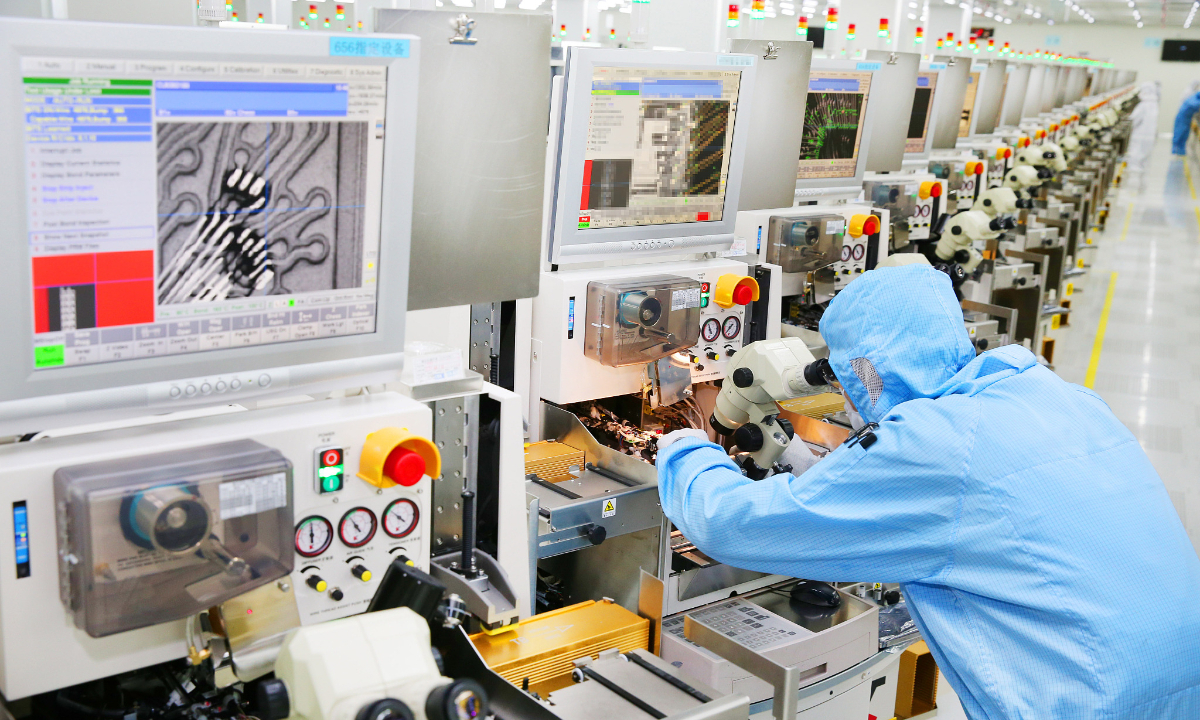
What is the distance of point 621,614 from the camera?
6.70 feet

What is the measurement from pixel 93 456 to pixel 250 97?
0.54 metres

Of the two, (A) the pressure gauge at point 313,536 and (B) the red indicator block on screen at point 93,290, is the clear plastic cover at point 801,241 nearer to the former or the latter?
(A) the pressure gauge at point 313,536

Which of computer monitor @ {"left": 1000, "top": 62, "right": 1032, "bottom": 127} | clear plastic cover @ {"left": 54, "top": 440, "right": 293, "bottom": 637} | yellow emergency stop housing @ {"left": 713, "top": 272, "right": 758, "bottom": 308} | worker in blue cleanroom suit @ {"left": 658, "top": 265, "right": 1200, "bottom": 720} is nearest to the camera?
clear plastic cover @ {"left": 54, "top": 440, "right": 293, "bottom": 637}

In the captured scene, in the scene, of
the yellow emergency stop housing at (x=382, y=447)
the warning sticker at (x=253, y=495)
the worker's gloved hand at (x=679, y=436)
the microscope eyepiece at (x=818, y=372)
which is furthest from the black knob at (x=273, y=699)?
the microscope eyepiece at (x=818, y=372)

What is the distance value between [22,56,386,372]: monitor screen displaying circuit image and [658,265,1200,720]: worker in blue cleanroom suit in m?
0.83

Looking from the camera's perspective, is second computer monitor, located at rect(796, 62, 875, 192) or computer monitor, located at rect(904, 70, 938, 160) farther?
computer monitor, located at rect(904, 70, 938, 160)

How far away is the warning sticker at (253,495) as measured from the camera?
135 cm

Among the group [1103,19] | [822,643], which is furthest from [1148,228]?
[1103,19]

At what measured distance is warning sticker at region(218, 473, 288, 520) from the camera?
1.35 meters

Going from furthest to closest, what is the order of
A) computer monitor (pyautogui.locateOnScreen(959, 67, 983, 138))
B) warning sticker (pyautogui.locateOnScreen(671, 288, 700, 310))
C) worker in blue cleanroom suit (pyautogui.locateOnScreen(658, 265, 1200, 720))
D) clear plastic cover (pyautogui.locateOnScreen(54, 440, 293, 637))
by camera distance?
computer monitor (pyautogui.locateOnScreen(959, 67, 983, 138)) < warning sticker (pyautogui.locateOnScreen(671, 288, 700, 310)) < worker in blue cleanroom suit (pyautogui.locateOnScreen(658, 265, 1200, 720)) < clear plastic cover (pyautogui.locateOnScreen(54, 440, 293, 637))

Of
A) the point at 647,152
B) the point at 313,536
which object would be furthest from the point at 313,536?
the point at 647,152

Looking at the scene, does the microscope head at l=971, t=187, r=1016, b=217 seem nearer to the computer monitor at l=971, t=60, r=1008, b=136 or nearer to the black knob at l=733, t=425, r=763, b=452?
the computer monitor at l=971, t=60, r=1008, b=136

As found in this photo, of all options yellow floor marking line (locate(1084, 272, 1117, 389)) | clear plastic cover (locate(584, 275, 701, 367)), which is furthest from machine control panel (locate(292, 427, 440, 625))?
yellow floor marking line (locate(1084, 272, 1117, 389))

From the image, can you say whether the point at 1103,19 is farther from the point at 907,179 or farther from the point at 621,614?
the point at 621,614
